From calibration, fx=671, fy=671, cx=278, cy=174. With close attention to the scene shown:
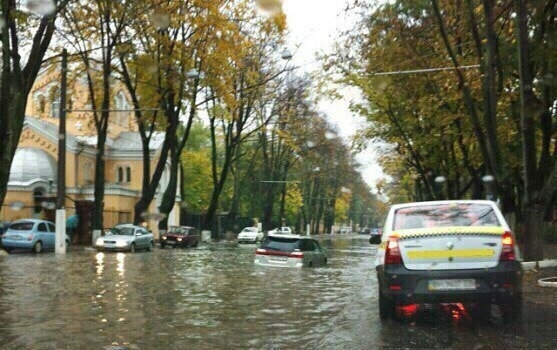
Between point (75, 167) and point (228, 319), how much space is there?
45876 millimetres

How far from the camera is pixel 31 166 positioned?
49406mm

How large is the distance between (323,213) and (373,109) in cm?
6382

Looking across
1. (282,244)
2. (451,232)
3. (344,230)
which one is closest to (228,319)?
(451,232)

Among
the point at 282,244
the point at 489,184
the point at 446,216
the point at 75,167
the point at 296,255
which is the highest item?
the point at 75,167

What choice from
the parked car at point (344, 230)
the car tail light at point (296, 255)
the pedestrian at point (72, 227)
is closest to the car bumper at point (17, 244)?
the pedestrian at point (72, 227)

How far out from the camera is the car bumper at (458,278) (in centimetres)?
812

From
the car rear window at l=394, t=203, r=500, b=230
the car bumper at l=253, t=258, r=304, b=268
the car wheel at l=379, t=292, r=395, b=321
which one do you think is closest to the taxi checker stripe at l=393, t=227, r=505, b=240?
the car rear window at l=394, t=203, r=500, b=230

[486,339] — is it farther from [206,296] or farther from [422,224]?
[206,296]

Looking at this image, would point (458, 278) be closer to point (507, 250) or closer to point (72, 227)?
point (507, 250)

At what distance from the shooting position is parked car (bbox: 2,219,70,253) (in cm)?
2895

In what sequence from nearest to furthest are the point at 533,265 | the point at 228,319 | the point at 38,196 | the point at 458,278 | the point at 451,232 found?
1. the point at 458,278
2. the point at 451,232
3. the point at 228,319
4. the point at 533,265
5. the point at 38,196

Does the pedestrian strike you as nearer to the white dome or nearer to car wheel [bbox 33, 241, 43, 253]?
car wheel [bbox 33, 241, 43, 253]

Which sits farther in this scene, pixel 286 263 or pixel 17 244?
pixel 17 244

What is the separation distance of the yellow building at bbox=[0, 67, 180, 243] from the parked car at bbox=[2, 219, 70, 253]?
8134mm
